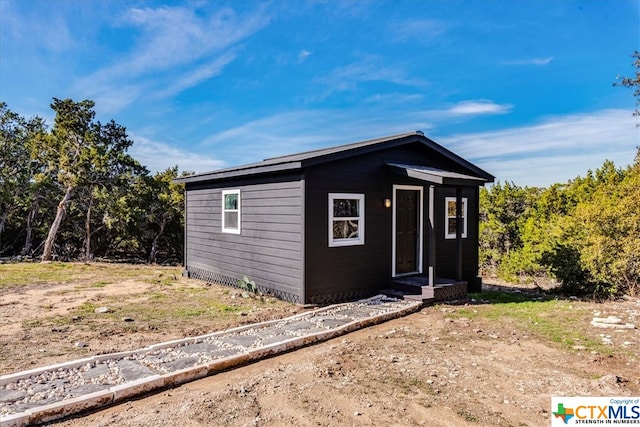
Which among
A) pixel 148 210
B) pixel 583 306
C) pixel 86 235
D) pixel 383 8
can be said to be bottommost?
pixel 583 306

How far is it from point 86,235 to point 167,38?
373 inches

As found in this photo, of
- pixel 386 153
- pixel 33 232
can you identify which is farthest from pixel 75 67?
pixel 386 153

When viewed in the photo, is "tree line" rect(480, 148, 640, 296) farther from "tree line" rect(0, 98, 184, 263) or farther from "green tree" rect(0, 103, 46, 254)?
"green tree" rect(0, 103, 46, 254)

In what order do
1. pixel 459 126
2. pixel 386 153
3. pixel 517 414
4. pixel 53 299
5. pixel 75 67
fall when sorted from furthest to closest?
pixel 459 126 < pixel 75 67 < pixel 386 153 < pixel 53 299 < pixel 517 414

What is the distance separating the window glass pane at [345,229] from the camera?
7.30m

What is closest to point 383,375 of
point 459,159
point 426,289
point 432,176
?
point 426,289

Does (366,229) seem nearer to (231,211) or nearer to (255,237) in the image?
(255,237)

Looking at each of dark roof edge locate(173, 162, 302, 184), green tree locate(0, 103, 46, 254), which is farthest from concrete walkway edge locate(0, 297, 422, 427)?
green tree locate(0, 103, 46, 254)

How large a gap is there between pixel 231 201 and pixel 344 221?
121 inches

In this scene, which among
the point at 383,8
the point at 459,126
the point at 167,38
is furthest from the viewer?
the point at 459,126

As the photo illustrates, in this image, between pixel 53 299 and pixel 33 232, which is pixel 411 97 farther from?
pixel 33 232

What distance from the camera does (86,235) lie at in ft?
51.4

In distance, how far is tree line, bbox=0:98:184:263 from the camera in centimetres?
1364

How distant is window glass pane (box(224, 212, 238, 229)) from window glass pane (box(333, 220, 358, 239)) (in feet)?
8.88
